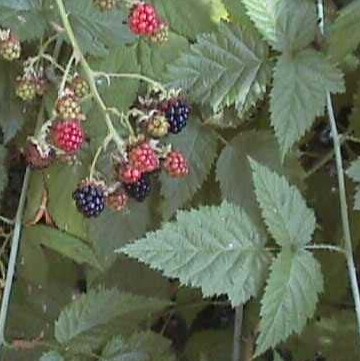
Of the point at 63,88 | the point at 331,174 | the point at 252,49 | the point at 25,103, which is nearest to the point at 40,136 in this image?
the point at 63,88

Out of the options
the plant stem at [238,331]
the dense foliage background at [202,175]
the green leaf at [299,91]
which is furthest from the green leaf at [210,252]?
the plant stem at [238,331]

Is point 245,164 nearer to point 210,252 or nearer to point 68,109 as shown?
point 210,252

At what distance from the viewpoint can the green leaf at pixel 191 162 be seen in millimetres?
1203

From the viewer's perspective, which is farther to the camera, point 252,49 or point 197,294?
point 197,294

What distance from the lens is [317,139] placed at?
1388 millimetres

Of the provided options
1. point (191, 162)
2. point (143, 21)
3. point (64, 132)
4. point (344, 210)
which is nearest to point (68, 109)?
point (64, 132)

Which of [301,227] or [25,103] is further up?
[25,103]

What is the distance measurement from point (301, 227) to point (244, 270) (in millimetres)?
80

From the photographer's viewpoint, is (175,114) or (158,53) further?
(158,53)

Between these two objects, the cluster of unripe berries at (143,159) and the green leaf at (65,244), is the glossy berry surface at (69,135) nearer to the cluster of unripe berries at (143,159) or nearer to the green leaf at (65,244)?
the cluster of unripe berries at (143,159)

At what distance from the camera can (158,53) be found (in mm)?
1226

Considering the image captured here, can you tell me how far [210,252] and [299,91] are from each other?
0.20 meters

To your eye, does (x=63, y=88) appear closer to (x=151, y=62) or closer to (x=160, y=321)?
(x=151, y=62)

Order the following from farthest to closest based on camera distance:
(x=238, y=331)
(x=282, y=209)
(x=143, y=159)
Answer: (x=238, y=331), (x=282, y=209), (x=143, y=159)
